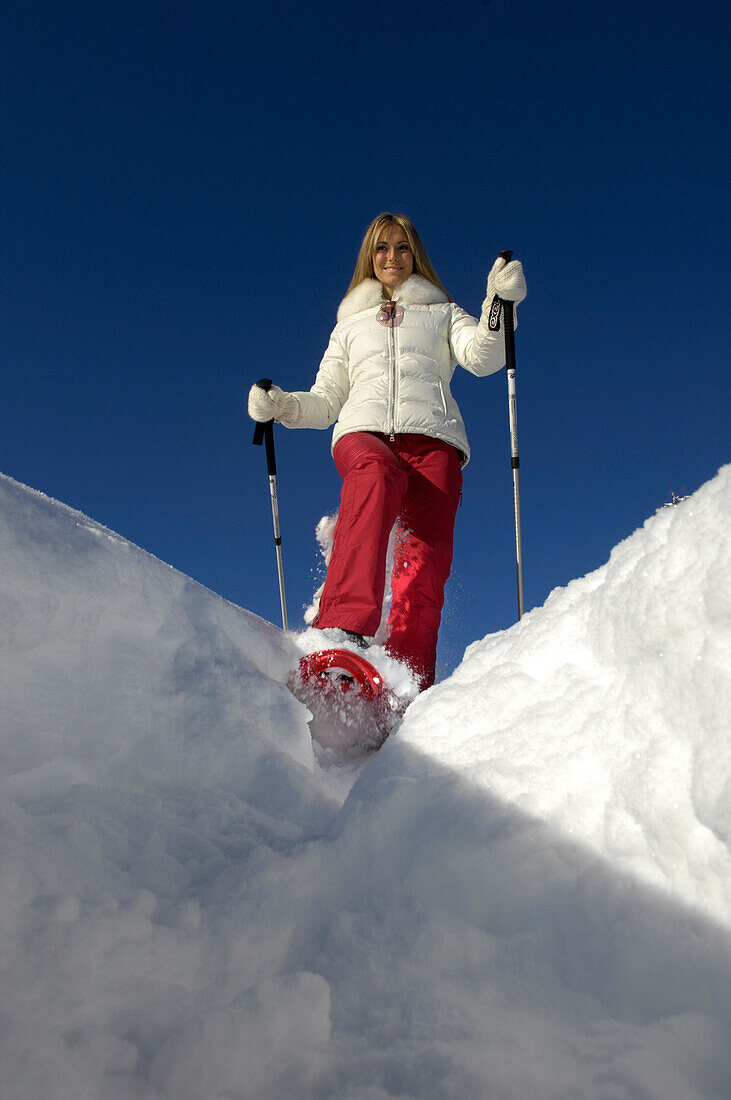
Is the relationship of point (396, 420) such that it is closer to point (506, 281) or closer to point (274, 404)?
point (274, 404)

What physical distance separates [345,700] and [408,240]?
277cm

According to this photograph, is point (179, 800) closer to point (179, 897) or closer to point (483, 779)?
point (179, 897)

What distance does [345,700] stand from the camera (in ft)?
6.38

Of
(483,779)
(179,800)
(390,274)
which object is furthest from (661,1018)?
(390,274)

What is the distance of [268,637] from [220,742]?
94cm

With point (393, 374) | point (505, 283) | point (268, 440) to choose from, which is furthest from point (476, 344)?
point (268, 440)

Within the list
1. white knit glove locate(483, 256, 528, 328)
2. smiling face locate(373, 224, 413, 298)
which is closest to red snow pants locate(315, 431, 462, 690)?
white knit glove locate(483, 256, 528, 328)

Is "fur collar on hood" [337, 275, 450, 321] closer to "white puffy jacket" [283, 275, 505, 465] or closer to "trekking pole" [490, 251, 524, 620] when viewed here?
"white puffy jacket" [283, 275, 505, 465]

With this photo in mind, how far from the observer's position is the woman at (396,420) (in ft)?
8.46

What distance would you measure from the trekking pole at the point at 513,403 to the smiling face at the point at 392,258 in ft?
2.07

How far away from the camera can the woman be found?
258 centimetres

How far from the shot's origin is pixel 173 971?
82cm

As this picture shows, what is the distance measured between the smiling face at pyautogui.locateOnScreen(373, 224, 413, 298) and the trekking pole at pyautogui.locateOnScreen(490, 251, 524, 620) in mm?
630

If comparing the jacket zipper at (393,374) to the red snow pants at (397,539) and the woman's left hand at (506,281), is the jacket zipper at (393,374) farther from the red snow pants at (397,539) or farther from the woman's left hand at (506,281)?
the woman's left hand at (506,281)
